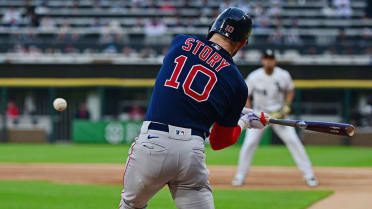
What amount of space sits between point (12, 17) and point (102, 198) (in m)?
22.9

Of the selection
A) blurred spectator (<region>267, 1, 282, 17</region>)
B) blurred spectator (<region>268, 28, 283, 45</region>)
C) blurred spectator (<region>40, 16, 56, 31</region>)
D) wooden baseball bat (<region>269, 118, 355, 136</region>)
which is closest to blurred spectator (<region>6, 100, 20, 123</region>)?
blurred spectator (<region>40, 16, 56, 31</region>)

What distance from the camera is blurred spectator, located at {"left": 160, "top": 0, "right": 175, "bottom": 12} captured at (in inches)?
1185

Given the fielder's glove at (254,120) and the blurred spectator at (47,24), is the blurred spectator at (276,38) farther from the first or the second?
the fielder's glove at (254,120)

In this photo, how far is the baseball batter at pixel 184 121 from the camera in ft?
14.3

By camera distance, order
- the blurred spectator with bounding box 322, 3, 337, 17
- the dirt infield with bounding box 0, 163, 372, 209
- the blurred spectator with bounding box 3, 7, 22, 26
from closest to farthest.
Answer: the dirt infield with bounding box 0, 163, 372, 209 < the blurred spectator with bounding box 322, 3, 337, 17 < the blurred spectator with bounding box 3, 7, 22, 26

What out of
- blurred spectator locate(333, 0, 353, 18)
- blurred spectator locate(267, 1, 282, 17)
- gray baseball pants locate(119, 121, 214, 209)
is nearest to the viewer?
gray baseball pants locate(119, 121, 214, 209)

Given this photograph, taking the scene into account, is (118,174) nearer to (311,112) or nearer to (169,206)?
(169,206)

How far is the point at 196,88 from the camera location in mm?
4414

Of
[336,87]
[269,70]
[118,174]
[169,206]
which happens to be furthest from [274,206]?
[336,87]

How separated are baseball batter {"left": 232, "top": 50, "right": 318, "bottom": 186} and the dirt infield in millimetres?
336

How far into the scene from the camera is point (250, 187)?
36.1 feet

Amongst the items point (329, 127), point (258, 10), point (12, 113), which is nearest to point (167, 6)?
point (258, 10)

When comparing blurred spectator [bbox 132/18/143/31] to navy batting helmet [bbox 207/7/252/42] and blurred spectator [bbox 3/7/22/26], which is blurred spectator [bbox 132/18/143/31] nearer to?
blurred spectator [bbox 3/7/22/26]

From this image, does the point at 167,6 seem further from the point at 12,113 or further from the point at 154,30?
the point at 12,113
